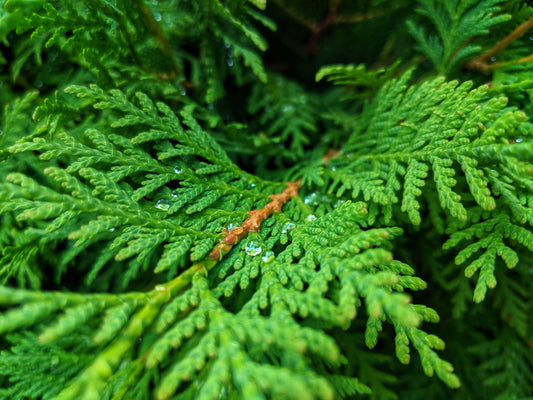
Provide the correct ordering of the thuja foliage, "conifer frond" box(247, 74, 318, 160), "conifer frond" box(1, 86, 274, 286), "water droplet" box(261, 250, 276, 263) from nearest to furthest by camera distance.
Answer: the thuja foliage → "conifer frond" box(1, 86, 274, 286) → "water droplet" box(261, 250, 276, 263) → "conifer frond" box(247, 74, 318, 160)

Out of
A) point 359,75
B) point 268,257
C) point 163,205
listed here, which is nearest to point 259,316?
point 268,257

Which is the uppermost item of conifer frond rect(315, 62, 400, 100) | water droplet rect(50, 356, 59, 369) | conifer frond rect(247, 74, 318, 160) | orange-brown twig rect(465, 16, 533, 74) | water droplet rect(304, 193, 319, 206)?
orange-brown twig rect(465, 16, 533, 74)

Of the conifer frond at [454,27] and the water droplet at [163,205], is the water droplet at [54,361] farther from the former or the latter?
the conifer frond at [454,27]

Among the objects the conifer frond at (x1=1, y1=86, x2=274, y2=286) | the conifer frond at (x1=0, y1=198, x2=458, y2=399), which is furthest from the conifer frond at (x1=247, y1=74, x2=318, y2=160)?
the conifer frond at (x1=0, y1=198, x2=458, y2=399)

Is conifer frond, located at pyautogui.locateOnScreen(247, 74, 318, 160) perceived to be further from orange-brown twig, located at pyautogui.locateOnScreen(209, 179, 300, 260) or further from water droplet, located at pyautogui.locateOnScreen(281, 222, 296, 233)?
water droplet, located at pyautogui.locateOnScreen(281, 222, 296, 233)

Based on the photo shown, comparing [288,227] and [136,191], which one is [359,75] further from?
[136,191]

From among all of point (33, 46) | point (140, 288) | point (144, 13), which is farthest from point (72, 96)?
point (140, 288)
